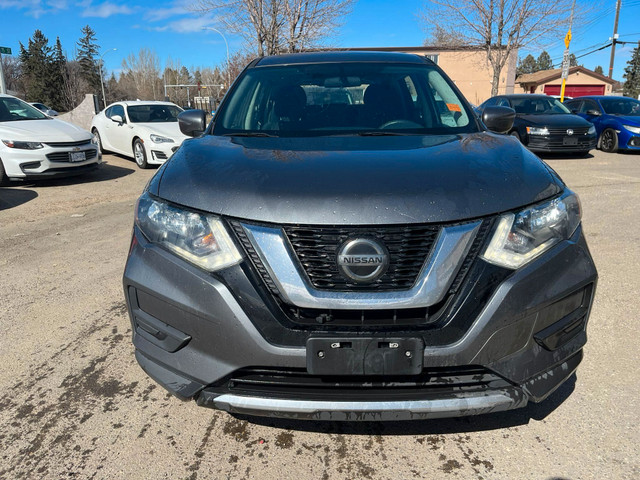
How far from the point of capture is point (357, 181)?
1.76 metres

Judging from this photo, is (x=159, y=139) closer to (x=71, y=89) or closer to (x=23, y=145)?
(x=23, y=145)

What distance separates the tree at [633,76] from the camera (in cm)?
6291

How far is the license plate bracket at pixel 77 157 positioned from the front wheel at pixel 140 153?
1774 millimetres

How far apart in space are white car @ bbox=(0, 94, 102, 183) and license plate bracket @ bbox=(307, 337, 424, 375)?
8.22 m

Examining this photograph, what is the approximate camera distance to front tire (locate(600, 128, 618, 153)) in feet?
40.6

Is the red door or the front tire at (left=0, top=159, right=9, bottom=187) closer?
the front tire at (left=0, top=159, right=9, bottom=187)

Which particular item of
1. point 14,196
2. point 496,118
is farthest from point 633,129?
point 14,196

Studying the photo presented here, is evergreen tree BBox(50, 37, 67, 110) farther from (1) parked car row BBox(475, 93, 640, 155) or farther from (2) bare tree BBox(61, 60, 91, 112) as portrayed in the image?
(1) parked car row BBox(475, 93, 640, 155)

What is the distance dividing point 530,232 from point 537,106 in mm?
12280

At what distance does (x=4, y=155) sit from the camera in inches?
311

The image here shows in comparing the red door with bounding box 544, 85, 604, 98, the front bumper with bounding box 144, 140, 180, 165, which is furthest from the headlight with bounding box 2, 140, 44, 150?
the red door with bounding box 544, 85, 604, 98

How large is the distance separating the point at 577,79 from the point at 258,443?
65.3 m

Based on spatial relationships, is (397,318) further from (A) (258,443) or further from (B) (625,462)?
(B) (625,462)

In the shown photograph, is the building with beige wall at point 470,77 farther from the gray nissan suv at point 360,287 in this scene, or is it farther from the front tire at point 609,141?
the gray nissan suv at point 360,287
